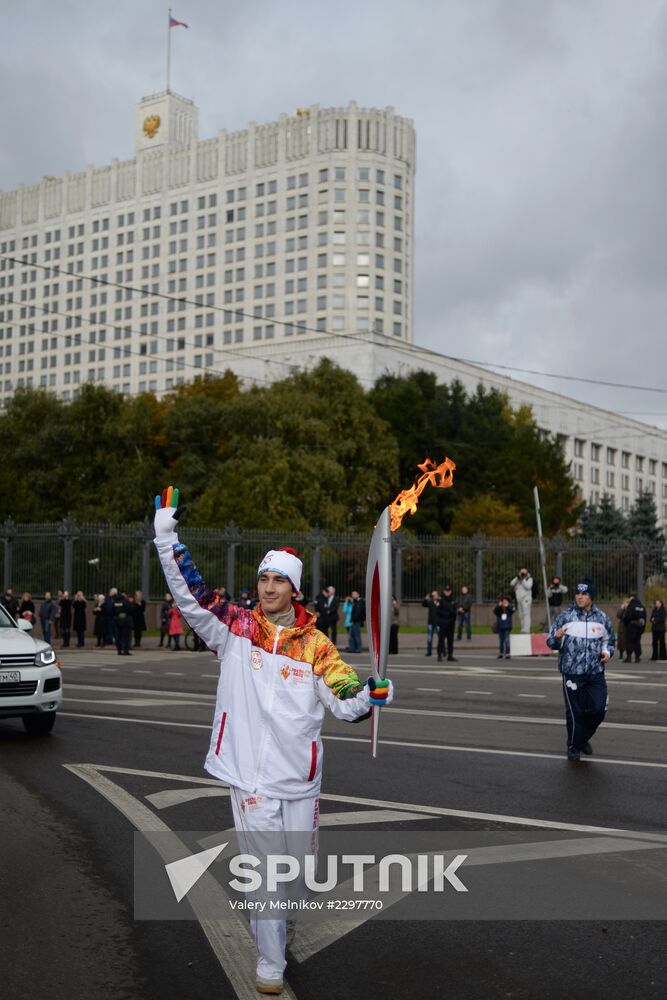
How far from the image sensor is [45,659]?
12.7 m

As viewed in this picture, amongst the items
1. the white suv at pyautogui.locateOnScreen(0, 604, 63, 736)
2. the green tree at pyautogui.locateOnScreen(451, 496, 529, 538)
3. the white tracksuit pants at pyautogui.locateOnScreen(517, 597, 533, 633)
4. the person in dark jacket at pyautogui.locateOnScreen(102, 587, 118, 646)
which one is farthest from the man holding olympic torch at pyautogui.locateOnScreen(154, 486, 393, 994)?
the green tree at pyautogui.locateOnScreen(451, 496, 529, 538)

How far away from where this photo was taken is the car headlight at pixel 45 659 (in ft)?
41.0

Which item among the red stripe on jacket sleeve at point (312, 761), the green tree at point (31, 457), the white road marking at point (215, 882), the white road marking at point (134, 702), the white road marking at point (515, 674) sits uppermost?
the green tree at point (31, 457)

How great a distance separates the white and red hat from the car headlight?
7817 mm

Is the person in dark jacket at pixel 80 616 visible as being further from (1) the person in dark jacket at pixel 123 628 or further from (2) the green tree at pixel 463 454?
(2) the green tree at pixel 463 454

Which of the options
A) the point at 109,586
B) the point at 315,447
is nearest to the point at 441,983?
the point at 109,586

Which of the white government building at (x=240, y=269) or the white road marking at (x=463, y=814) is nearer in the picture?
the white road marking at (x=463, y=814)

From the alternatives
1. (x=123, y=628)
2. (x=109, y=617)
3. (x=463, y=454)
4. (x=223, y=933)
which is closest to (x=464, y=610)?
(x=109, y=617)

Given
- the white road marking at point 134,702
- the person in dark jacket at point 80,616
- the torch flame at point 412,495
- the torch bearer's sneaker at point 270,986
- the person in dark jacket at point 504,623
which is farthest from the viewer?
the person in dark jacket at point 80,616

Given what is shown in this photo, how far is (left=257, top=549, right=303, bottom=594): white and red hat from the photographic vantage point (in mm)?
5129

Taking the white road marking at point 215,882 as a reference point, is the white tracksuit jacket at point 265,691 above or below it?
above

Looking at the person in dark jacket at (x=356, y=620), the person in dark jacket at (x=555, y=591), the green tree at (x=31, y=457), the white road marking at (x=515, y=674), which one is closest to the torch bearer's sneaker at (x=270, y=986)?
the white road marking at (x=515, y=674)

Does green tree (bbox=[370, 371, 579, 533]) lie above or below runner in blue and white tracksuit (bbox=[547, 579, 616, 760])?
above

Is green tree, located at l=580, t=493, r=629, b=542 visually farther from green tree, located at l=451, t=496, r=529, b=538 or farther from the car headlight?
the car headlight
